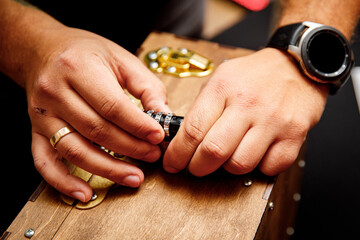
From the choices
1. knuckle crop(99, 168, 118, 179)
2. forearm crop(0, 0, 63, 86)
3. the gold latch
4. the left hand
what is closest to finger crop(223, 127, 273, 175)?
the left hand

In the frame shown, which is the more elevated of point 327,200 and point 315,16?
point 315,16

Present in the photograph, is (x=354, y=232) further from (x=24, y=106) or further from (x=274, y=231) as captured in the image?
(x=24, y=106)

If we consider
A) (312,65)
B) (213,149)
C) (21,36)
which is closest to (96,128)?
(213,149)

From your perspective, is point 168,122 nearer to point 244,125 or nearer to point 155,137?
point 155,137

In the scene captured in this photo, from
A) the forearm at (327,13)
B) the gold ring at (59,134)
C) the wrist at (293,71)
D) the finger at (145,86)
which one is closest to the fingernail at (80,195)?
the gold ring at (59,134)

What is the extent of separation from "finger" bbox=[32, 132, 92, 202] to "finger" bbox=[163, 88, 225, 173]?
0.57 ft

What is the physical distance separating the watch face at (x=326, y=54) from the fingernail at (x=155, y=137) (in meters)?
0.35

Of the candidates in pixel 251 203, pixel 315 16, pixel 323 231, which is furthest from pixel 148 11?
pixel 323 231

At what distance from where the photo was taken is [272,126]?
2.00ft

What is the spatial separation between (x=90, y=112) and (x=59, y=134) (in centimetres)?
8

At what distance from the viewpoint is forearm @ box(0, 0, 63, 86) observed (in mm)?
725

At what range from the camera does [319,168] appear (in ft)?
3.59

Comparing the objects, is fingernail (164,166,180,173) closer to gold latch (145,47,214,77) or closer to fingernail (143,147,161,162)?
fingernail (143,147,161,162)

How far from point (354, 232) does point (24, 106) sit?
1.07 meters
